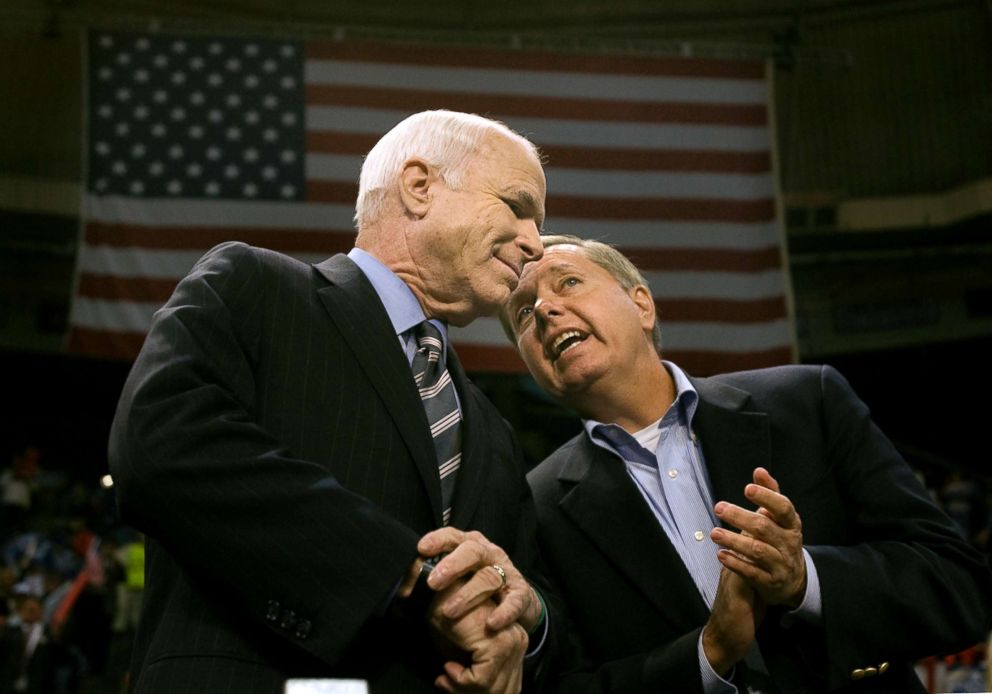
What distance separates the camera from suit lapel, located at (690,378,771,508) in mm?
1990

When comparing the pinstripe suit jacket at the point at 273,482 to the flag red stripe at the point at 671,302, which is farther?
the flag red stripe at the point at 671,302

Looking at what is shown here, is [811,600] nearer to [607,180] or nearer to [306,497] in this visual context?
[306,497]

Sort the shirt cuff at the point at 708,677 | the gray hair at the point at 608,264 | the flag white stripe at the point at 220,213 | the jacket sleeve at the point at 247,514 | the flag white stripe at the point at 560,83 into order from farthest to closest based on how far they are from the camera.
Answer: the flag white stripe at the point at 560,83 → the flag white stripe at the point at 220,213 → the gray hair at the point at 608,264 → the shirt cuff at the point at 708,677 → the jacket sleeve at the point at 247,514

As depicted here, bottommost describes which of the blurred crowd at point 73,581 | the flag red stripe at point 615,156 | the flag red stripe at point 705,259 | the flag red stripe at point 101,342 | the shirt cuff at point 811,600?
the blurred crowd at point 73,581

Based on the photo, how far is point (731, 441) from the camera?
2.04 metres

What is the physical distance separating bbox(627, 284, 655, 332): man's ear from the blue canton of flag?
18.1 ft

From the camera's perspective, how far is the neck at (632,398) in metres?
2.18

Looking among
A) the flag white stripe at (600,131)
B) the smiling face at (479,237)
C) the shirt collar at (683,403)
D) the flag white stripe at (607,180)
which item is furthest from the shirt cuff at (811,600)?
the flag white stripe at (600,131)

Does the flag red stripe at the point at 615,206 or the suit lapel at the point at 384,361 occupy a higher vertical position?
the flag red stripe at the point at 615,206

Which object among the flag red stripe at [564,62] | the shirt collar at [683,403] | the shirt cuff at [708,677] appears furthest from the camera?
the flag red stripe at [564,62]

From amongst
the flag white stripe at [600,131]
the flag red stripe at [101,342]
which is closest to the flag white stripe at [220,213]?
the flag white stripe at [600,131]

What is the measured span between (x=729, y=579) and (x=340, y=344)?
64cm

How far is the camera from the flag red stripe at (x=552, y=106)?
299 inches

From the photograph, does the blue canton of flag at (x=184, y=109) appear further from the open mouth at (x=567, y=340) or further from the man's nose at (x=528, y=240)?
the man's nose at (x=528, y=240)
